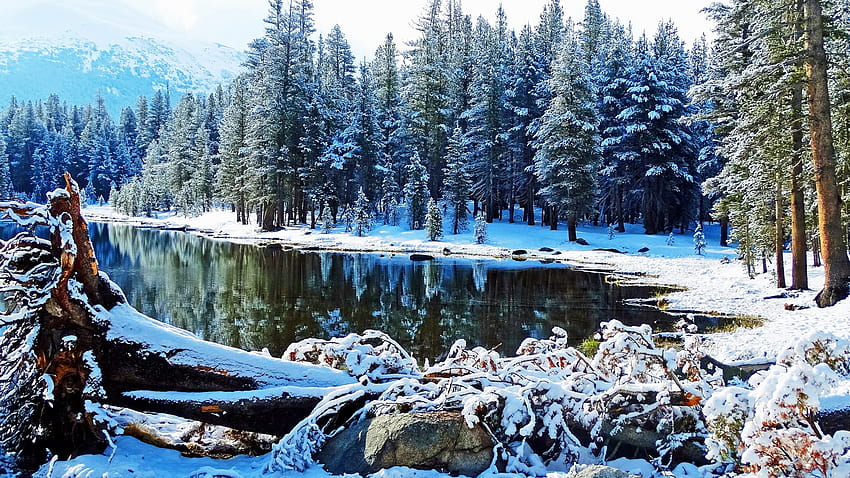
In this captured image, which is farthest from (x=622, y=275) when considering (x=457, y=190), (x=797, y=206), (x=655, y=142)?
(x=457, y=190)

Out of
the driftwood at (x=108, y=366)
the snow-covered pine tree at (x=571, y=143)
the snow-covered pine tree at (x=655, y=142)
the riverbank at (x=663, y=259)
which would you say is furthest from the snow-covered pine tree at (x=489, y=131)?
the driftwood at (x=108, y=366)

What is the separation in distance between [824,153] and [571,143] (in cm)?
2491

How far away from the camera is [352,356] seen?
19.7 ft

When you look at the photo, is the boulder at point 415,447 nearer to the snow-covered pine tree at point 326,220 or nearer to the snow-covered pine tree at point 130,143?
the snow-covered pine tree at point 326,220

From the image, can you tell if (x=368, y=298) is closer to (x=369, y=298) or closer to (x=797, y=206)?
(x=369, y=298)

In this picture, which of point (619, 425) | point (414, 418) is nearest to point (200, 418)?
point (414, 418)

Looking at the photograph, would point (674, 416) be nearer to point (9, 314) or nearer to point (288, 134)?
point (9, 314)

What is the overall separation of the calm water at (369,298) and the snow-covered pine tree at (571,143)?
30.6ft

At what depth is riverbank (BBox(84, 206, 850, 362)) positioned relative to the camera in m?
11.4

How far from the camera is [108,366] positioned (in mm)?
5398

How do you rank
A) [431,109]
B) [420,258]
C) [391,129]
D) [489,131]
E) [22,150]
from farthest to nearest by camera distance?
1. [22,150]
2. [391,129]
3. [431,109]
4. [489,131]
5. [420,258]

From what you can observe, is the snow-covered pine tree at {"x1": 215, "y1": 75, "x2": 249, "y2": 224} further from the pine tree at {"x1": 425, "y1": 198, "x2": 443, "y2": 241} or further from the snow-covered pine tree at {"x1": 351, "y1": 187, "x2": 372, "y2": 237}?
the pine tree at {"x1": 425, "y1": 198, "x2": 443, "y2": 241}

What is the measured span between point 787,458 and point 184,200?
69170 millimetres

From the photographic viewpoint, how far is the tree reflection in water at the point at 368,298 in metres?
13.1
